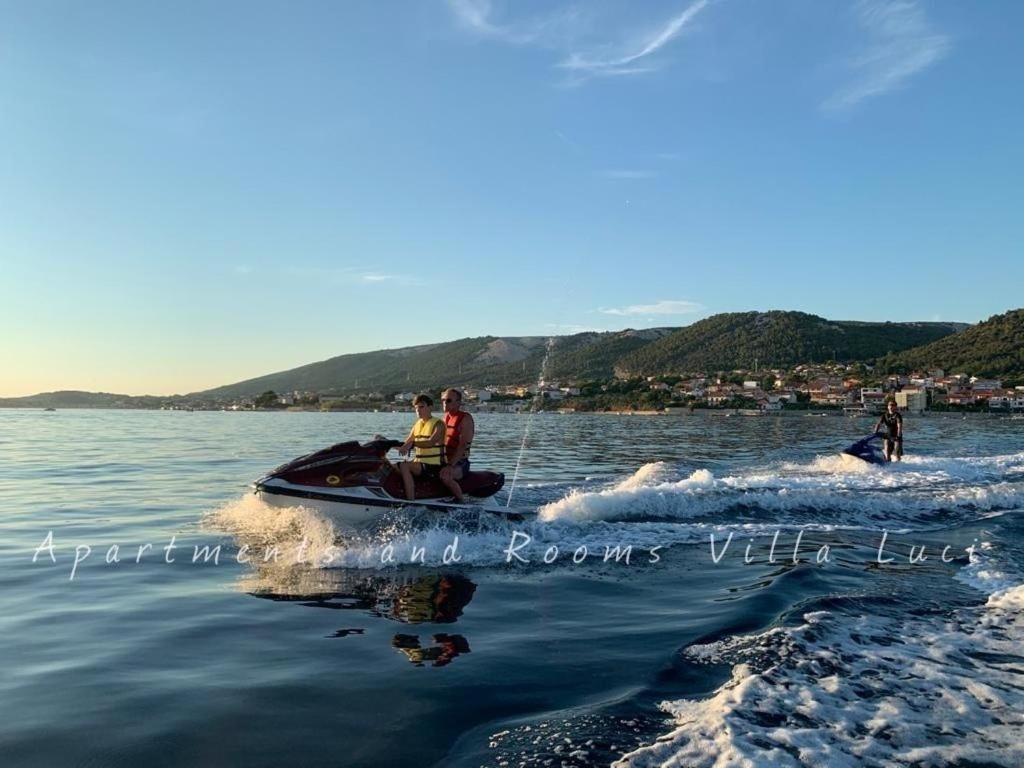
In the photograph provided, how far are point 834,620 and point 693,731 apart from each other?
2.92m

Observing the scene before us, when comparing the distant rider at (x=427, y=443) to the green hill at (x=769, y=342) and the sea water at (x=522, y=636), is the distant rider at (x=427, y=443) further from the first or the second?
the green hill at (x=769, y=342)

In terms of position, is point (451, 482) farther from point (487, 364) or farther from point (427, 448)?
point (487, 364)

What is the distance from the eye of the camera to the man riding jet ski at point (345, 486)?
10547 mm

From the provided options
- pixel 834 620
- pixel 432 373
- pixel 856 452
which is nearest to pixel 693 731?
pixel 834 620

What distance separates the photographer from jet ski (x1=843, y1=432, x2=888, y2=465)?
20578mm

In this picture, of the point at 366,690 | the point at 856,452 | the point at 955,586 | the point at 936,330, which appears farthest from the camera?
the point at 936,330

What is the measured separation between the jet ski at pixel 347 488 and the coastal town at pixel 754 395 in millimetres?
68027

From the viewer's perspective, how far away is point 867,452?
2070 centimetres

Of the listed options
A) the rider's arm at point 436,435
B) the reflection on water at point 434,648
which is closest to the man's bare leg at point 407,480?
the rider's arm at point 436,435

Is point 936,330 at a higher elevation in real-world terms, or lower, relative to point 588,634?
higher

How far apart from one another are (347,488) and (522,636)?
4791 mm

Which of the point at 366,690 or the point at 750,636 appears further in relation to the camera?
the point at 750,636

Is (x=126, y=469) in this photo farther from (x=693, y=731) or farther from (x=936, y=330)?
(x=936, y=330)

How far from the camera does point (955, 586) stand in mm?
8289
